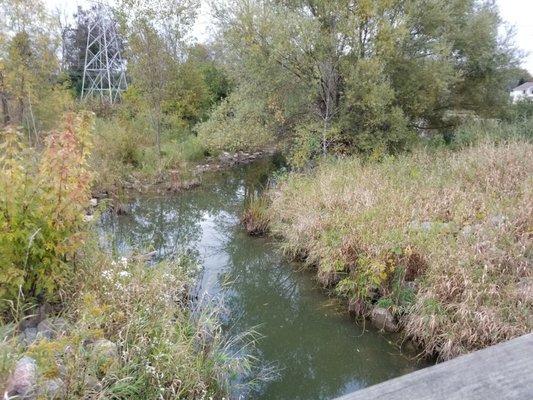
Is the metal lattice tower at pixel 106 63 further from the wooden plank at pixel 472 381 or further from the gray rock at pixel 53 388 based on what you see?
the wooden plank at pixel 472 381

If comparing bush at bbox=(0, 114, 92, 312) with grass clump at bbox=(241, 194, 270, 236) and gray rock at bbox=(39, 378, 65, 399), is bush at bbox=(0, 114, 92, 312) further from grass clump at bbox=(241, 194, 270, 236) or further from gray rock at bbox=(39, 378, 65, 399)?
grass clump at bbox=(241, 194, 270, 236)

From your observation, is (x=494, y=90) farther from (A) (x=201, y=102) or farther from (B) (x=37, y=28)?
(B) (x=37, y=28)

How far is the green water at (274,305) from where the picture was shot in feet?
13.4

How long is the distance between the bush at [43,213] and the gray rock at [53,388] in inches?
40.6

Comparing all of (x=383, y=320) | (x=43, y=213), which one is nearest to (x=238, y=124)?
(x=383, y=320)

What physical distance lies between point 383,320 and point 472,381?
4258 millimetres

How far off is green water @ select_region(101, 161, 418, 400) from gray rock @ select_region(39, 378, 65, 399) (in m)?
1.80

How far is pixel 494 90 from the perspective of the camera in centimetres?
1203

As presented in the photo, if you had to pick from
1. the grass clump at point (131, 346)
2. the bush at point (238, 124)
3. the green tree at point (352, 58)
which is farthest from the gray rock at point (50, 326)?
the bush at point (238, 124)

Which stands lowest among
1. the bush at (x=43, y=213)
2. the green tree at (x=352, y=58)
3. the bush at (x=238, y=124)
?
the bush at (x=43, y=213)

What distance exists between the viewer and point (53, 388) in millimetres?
2352

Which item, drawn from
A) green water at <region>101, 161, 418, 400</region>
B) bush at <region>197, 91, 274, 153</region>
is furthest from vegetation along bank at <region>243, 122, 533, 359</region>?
bush at <region>197, 91, 274, 153</region>

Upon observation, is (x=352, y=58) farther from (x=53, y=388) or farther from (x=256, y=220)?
(x=53, y=388)

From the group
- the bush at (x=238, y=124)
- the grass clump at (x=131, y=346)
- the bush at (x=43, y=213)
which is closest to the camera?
the grass clump at (x=131, y=346)
